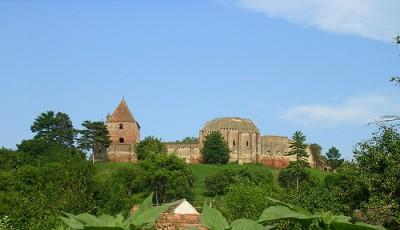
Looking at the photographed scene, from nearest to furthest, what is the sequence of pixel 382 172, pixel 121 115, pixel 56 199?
pixel 382 172 < pixel 56 199 < pixel 121 115

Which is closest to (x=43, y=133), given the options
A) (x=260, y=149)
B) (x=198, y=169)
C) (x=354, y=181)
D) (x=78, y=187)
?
(x=198, y=169)

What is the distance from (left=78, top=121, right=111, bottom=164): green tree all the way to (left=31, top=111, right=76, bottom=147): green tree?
1.91 metres

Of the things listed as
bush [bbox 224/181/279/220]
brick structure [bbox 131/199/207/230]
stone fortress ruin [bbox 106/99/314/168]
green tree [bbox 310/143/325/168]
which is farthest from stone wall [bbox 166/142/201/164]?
brick structure [bbox 131/199/207/230]

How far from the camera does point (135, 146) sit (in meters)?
93.0

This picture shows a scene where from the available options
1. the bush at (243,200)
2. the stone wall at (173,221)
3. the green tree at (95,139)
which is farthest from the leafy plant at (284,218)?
the green tree at (95,139)

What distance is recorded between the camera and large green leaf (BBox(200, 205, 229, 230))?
1.54 m

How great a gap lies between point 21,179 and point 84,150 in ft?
123

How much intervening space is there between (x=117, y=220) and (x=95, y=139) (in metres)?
88.7

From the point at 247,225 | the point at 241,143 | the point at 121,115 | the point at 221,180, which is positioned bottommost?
the point at 247,225

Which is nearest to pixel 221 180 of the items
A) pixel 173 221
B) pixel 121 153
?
pixel 121 153

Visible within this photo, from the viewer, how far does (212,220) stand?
156 cm

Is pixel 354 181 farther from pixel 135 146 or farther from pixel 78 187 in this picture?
pixel 135 146

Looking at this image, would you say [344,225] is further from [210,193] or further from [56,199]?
[210,193]

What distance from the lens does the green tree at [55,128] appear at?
88.0m
